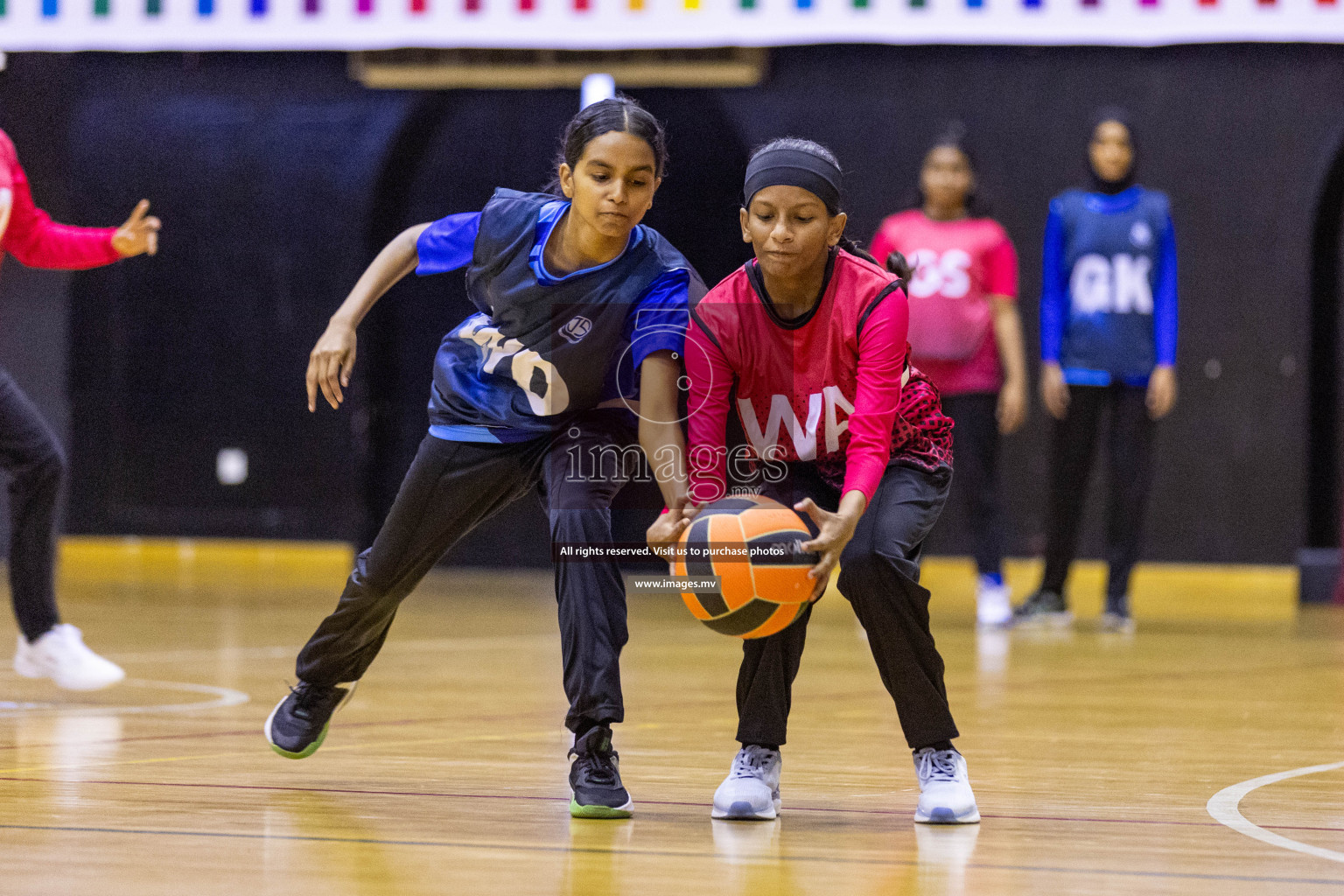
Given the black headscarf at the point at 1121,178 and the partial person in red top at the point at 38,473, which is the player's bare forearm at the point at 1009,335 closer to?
the black headscarf at the point at 1121,178

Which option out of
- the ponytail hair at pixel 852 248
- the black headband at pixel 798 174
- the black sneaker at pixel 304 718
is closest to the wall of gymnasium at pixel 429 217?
the black sneaker at pixel 304 718

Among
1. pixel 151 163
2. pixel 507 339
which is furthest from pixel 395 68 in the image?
pixel 507 339

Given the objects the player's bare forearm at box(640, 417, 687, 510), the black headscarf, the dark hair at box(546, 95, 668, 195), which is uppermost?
the black headscarf

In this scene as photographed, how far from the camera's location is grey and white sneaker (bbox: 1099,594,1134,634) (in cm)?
628

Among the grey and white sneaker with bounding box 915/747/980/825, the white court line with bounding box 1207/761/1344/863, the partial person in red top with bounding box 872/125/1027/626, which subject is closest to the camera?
the white court line with bounding box 1207/761/1344/863

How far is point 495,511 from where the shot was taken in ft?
10.5

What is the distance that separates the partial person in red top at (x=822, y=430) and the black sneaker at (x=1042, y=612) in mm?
3566

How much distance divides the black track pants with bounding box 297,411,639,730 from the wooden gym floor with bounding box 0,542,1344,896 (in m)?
0.22

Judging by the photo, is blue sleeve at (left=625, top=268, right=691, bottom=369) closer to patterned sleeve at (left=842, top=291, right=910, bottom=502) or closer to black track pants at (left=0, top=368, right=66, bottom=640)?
patterned sleeve at (left=842, top=291, right=910, bottom=502)

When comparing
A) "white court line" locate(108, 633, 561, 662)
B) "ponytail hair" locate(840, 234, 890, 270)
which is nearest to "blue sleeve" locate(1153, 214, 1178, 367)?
"white court line" locate(108, 633, 561, 662)

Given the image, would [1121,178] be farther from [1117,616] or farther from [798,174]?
[798,174]

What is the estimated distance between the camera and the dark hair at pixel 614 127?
2.89 m

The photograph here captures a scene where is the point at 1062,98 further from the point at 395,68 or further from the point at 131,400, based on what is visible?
the point at 131,400

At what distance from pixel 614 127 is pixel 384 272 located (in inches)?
20.7
